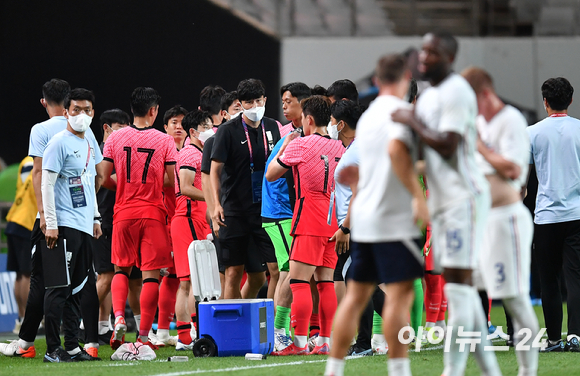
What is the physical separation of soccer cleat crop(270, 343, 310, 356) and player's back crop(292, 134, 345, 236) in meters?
0.93

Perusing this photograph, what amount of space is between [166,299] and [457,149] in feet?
14.6

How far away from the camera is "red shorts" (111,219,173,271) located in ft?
23.8

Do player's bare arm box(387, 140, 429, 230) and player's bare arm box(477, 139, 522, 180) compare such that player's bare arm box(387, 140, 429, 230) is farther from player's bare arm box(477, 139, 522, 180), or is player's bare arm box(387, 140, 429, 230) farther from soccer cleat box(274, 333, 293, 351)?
soccer cleat box(274, 333, 293, 351)

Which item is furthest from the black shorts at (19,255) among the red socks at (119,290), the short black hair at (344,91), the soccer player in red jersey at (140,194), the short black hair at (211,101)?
the short black hair at (344,91)

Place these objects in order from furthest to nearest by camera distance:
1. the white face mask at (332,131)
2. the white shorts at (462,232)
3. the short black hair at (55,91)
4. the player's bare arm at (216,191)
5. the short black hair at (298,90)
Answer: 1. the short black hair at (298,90)
2. the short black hair at (55,91)
3. the white face mask at (332,131)
4. the player's bare arm at (216,191)
5. the white shorts at (462,232)

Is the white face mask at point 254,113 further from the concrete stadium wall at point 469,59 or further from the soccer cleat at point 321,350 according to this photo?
the concrete stadium wall at point 469,59

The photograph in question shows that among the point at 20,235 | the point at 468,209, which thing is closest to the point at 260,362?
the point at 468,209

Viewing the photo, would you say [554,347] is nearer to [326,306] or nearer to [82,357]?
[326,306]

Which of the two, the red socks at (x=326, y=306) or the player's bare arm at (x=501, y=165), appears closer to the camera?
the player's bare arm at (x=501, y=165)

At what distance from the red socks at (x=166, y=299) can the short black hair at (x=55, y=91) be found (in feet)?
6.30

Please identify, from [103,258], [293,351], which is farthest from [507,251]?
[103,258]

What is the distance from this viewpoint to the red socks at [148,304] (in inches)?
275

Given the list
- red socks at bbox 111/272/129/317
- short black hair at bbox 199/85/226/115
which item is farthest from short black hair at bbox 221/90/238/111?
red socks at bbox 111/272/129/317

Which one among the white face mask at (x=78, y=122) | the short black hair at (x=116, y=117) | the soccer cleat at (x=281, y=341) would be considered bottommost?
the soccer cleat at (x=281, y=341)
